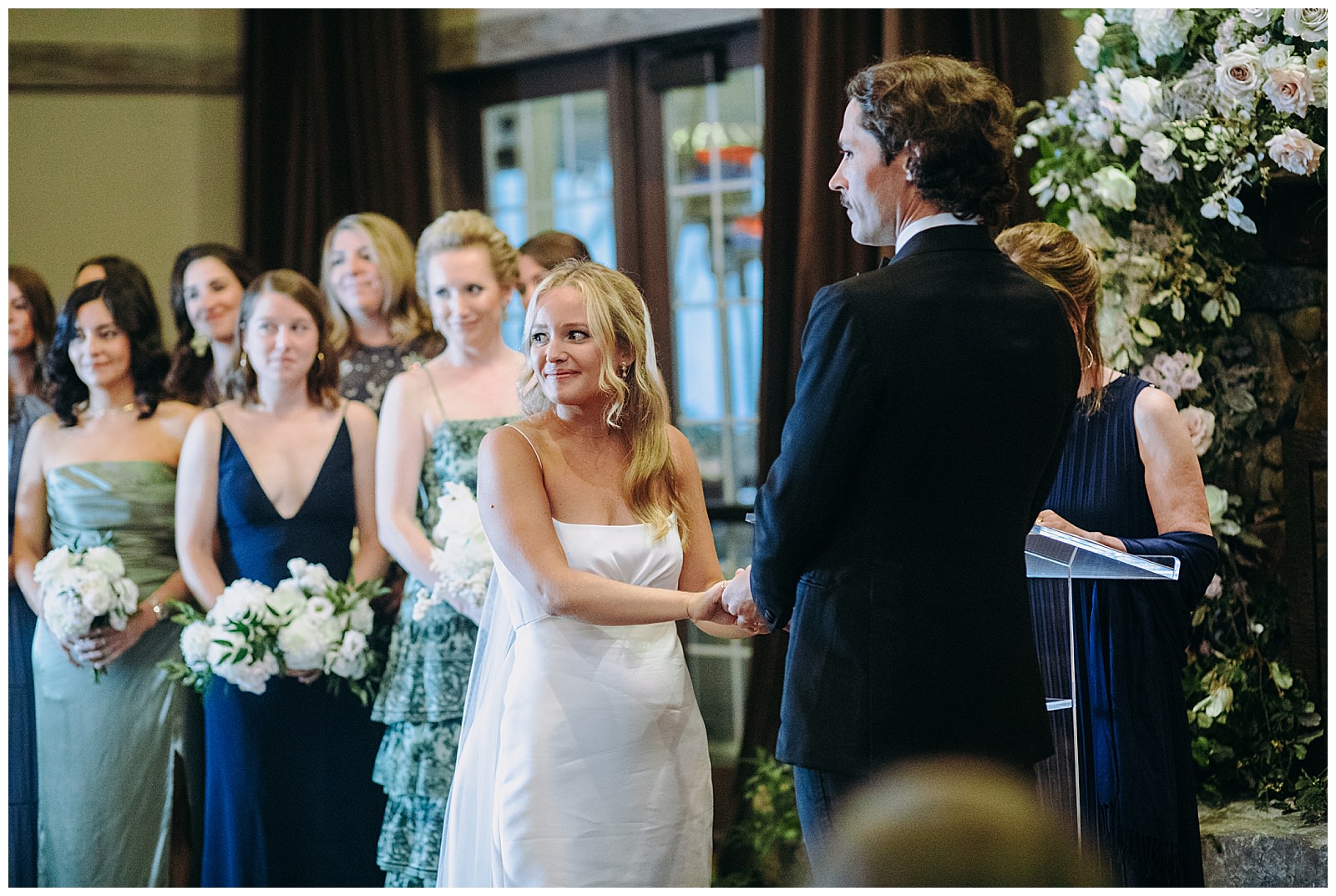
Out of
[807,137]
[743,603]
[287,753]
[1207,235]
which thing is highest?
[807,137]

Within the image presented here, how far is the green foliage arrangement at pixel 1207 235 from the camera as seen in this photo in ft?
8.92

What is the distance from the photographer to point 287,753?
310 centimetres

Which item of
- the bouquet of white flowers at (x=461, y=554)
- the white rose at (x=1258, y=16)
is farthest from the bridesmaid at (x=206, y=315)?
the white rose at (x=1258, y=16)

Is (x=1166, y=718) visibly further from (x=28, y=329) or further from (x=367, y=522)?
(x=28, y=329)

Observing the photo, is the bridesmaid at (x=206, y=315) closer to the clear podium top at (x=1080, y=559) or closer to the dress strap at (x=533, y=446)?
the dress strap at (x=533, y=446)

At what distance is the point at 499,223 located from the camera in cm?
479

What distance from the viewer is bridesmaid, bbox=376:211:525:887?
9.83 feet

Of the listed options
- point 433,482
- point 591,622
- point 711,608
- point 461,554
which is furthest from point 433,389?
point 711,608

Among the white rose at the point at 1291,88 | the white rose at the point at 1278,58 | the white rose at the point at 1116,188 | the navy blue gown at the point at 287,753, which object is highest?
the white rose at the point at 1278,58

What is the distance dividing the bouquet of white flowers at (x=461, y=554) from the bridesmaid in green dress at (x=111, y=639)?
2.65 ft

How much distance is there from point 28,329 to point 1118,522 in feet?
10.1

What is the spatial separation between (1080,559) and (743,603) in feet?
1.70

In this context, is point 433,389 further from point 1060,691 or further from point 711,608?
point 1060,691

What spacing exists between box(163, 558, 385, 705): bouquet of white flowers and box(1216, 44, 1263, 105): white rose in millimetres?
2286
